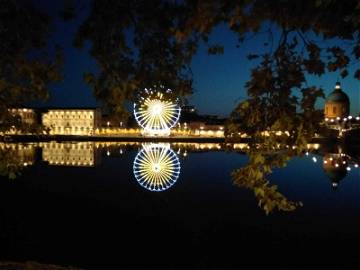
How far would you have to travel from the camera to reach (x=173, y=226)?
9.32 meters

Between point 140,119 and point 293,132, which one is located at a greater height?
point 140,119

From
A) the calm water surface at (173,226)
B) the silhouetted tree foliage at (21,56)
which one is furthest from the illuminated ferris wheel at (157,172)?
the silhouetted tree foliage at (21,56)

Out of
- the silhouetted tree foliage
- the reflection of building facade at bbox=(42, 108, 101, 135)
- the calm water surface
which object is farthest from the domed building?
the silhouetted tree foliage

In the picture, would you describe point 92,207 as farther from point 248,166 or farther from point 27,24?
point 248,166

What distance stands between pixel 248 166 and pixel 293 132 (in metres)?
0.29

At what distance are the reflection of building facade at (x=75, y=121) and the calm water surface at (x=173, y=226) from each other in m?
43.2

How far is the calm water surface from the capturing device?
22.7 feet

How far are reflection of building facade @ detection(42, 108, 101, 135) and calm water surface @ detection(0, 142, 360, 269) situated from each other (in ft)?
142

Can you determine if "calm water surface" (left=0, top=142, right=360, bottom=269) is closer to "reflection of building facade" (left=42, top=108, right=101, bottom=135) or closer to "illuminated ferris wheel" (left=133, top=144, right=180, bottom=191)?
"illuminated ferris wheel" (left=133, top=144, right=180, bottom=191)

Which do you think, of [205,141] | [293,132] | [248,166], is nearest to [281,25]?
[293,132]

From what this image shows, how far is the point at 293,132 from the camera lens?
2.57m

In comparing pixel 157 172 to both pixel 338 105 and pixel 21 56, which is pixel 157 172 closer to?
pixel 21 56

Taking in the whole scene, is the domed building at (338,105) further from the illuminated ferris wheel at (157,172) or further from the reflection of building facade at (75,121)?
the illuminated ferris wheel at (157,172)

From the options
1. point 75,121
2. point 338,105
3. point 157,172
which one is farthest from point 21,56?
point 338,105
